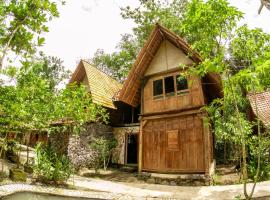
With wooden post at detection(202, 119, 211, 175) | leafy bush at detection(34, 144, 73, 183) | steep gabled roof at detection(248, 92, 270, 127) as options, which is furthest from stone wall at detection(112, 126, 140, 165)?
steep gabled roof at detection(248, 92, 270, 127)

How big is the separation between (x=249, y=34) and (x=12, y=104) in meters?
6.63

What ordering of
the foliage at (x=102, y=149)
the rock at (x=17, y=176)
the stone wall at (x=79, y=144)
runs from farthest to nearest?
the foliage at (x=102, y=149) → the stone wall at (x=79, y=144) → the rock at (x=17, y=176)

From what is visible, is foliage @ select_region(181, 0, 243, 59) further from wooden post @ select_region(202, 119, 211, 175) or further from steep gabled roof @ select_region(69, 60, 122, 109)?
steep gabled roof @ select_region(69, 60, 122, 109)

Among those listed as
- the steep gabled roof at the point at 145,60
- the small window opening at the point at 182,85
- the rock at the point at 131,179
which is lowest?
the rock at the point at 131,179

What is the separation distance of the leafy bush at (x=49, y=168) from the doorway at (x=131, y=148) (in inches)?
261

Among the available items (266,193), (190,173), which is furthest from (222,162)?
(266,193)

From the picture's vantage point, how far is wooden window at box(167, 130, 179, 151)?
1148cm

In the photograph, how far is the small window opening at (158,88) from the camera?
12805 mm

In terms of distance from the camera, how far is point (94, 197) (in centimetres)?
771

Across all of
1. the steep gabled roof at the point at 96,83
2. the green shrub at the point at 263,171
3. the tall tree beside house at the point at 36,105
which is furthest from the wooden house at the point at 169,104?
the tall tree beside house at the point at 36,105

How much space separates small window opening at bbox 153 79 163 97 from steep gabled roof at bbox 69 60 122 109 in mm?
3642

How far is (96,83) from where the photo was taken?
52.9 feet

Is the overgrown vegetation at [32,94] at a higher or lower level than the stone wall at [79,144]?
higher

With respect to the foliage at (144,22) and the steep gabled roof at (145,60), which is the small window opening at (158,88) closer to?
the steep gabled roof at (145,60)
